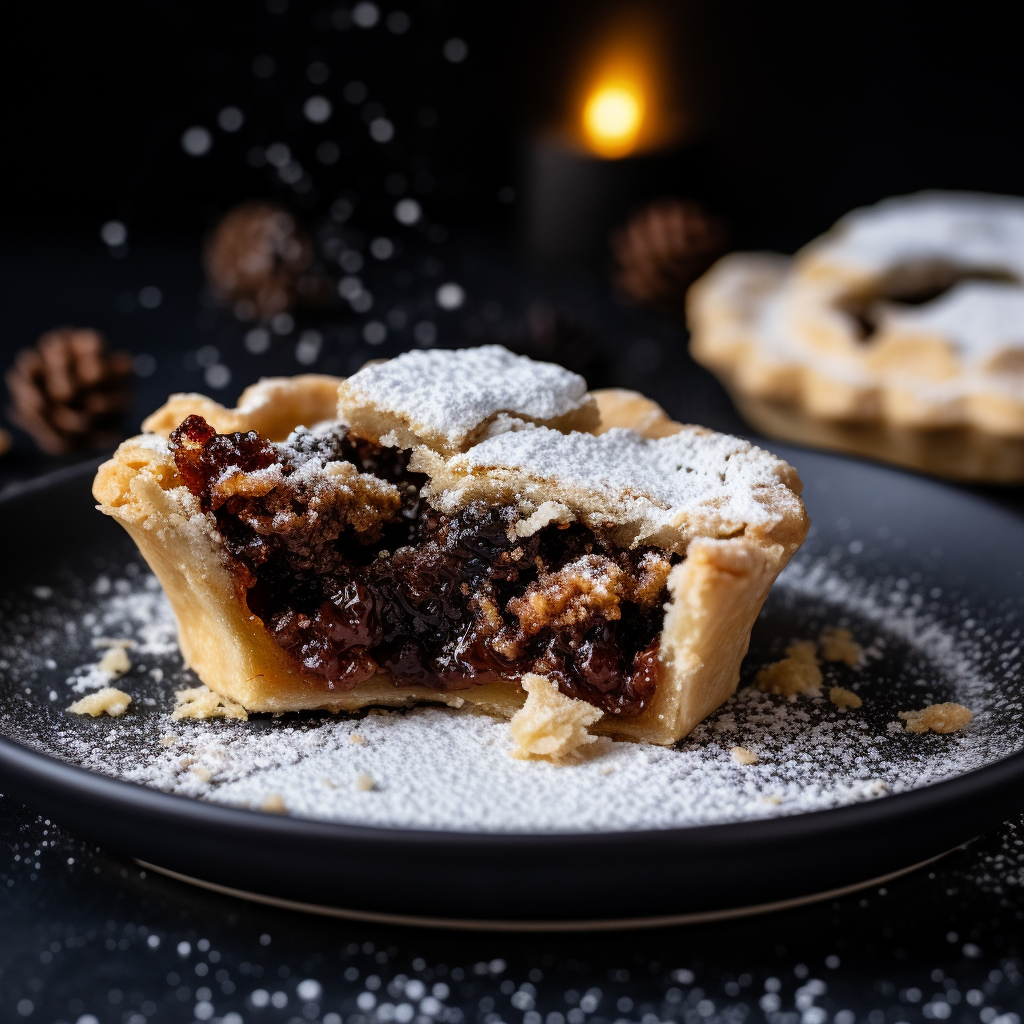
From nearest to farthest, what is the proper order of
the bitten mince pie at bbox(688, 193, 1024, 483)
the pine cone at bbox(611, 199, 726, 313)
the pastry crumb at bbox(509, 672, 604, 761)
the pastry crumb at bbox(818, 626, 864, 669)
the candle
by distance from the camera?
the pastry crumb at bbox(509, 672, 604, 761) → the pastry crumb at bbox(818, 626, 864, 669) → the bitten mince pie at bbox(688, 193, 1024, 483) → the pine cone at bbox(611, 199, 726, 313) → the candle

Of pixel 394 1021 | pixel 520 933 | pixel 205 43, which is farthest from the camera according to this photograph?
pixel 205 43

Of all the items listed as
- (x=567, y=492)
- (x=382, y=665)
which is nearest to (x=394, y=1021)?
(x=382, y=665)

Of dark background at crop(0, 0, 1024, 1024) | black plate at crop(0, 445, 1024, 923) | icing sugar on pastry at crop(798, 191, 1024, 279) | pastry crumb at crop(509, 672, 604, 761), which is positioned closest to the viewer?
black plate at crop(0, 445, 1024, 923)

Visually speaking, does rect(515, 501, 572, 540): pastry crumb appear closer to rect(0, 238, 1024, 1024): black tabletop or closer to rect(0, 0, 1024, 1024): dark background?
rect(0, 238, 1024, 1024): black tabletop

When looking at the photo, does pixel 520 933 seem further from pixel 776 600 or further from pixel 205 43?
pixel 205 43

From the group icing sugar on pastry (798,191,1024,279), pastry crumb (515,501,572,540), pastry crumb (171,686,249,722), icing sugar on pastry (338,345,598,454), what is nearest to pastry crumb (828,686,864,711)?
pastry crumb (515,501,572,540)

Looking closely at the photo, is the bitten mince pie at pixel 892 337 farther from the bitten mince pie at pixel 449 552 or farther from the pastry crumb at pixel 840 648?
the bitten mince pie at pixel 449 552
